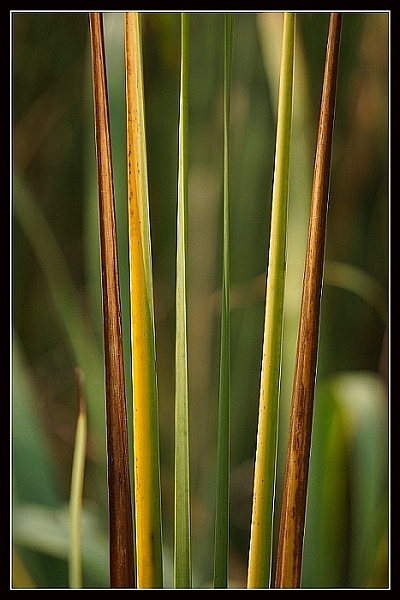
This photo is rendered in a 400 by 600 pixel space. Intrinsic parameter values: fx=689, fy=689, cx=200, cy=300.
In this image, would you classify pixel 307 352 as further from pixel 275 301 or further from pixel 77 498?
pixel 77 498

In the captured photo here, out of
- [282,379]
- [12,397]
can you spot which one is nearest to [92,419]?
[12,397]

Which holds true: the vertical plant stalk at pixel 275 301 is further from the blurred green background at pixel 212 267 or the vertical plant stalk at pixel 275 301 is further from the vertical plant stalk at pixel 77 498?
the vertical plant stalk at pixel 77 498

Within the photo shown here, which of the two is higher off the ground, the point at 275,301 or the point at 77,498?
the point at 275,301

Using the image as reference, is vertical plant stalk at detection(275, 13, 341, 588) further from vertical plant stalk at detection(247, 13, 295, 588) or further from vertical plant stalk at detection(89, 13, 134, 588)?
vertical plant stalk at detection(89, 13, 134, 588)

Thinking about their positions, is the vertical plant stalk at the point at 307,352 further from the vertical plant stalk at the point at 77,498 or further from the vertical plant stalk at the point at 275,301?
the vertical plant stalk at the point at 77,498

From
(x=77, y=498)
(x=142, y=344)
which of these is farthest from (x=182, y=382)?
(x=77, y=498)

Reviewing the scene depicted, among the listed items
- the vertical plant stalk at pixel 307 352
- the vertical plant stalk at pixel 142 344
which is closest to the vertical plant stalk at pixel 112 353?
the vertical plant stalk at pixel 142 344


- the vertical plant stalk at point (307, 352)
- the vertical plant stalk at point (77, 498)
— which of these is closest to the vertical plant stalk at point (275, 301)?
the vertical plant stalk at point (307, 352)
